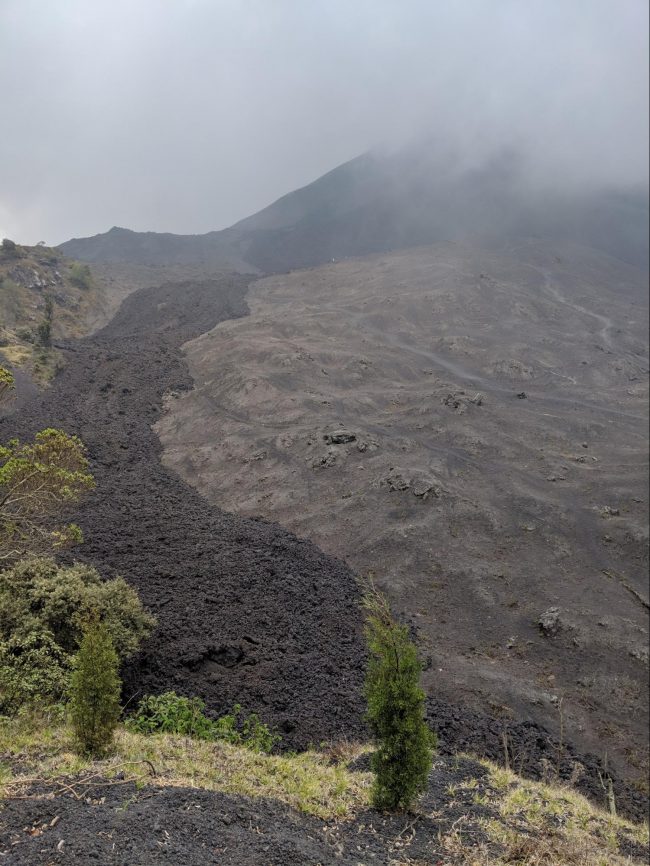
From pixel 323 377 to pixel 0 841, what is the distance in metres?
37.3

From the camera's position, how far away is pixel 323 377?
4184cm

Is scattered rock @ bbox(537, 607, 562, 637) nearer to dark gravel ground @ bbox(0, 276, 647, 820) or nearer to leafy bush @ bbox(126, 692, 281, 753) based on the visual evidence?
dark gravel ground @ bbox(0, 276, 647, 820)

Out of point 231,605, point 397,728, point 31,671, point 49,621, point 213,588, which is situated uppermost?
point 49,621

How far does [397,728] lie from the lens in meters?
7.74

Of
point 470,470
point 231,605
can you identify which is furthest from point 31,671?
point 470,470

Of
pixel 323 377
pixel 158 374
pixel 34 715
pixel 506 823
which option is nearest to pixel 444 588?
pixel 506 823

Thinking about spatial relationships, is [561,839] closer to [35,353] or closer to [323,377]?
[323,377]

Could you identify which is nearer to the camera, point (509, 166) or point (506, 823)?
point (506, 823)

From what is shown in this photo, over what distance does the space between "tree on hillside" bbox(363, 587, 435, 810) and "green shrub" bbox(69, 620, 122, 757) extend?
144 inches

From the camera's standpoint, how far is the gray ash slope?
13.6 metres

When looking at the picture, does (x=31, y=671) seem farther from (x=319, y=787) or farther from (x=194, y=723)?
(x=319, y=787)

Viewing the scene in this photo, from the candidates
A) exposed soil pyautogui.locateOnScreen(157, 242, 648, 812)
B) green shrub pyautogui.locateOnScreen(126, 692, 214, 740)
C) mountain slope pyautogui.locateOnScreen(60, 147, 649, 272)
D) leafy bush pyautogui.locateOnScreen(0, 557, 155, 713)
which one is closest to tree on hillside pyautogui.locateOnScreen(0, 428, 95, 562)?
leafy bush pyautogui.locateOnScreen(0, 557, 155, 713)

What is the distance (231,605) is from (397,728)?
34.3 feet

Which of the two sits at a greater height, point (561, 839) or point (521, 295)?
point (521, 295)
